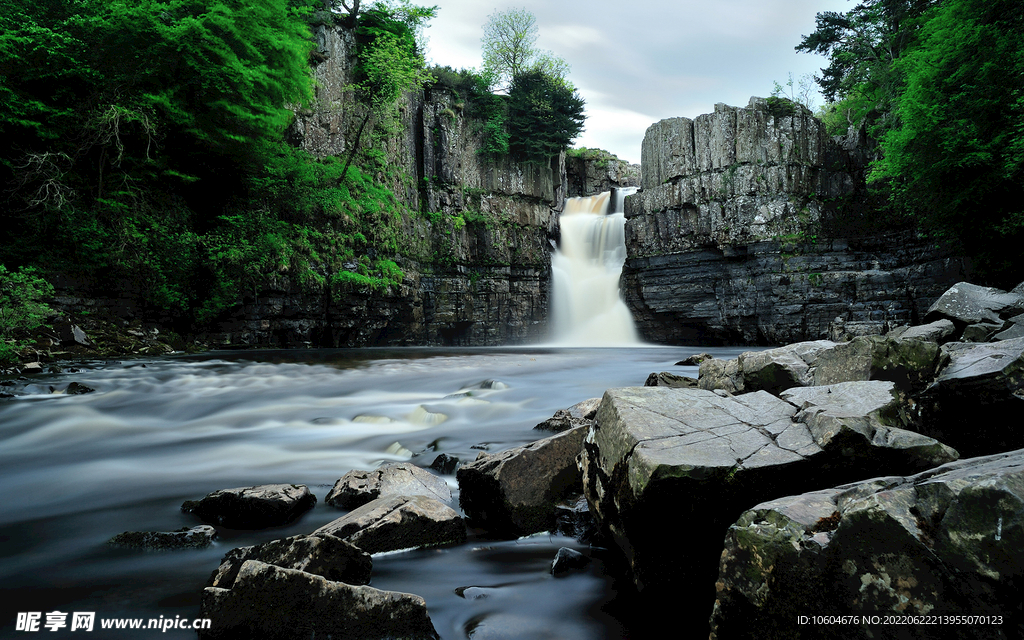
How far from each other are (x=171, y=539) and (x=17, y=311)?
33.5ft

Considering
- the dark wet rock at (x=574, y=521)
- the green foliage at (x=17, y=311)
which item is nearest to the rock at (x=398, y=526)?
the dark wet rock at (x=574, y=521)

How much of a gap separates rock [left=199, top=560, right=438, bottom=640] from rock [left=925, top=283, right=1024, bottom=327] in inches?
347

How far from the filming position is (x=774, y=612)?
183cm

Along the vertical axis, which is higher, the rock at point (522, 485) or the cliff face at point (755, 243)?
the cliff face at point (755, 243)

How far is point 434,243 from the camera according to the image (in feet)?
81.8

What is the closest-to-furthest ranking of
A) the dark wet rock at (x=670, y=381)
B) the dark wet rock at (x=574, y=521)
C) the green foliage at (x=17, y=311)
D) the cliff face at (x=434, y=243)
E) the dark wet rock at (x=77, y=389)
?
the dark wet rock at (x=574, y=521), the dark wet rock at (x=670, y=381), the dark wet rock at (x=77, y=389), the green foliage at (x=17, y=311), the cliff face at (x=434, y=243)

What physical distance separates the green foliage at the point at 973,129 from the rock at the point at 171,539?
708 inches

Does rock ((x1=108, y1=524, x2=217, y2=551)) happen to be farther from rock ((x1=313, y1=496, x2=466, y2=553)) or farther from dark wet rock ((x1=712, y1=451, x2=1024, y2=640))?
dark wet rock ((x1=712, y1=451, x2=1024, y2=640))

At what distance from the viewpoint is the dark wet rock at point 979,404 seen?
3.26 metres

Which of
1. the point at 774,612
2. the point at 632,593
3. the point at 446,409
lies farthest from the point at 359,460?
the point at 774,612

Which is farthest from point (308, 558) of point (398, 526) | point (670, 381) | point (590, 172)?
point (590, 172)

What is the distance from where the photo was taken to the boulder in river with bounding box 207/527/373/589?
101 inches

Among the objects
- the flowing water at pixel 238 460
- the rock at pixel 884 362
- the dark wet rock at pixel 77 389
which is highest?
the rock at pixel 884 362

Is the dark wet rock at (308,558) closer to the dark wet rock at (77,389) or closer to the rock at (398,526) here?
the rock at (398,526)
